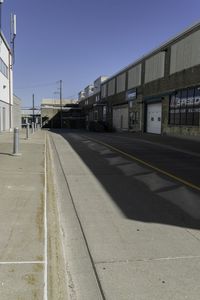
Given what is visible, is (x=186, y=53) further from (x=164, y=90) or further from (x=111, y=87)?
(x=111, y=87)

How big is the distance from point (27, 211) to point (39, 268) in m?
2.37

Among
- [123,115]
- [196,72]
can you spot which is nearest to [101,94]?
[123,115]

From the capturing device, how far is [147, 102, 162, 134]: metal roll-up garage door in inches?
1458

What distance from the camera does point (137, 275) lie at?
13.2 feet

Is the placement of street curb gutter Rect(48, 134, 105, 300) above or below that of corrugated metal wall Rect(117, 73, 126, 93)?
below

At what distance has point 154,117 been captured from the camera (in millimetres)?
38719

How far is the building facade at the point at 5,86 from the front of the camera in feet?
126

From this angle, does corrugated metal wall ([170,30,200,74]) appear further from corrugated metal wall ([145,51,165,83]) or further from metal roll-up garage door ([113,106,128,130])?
metal roll-up garage door ([113,106,128,130])

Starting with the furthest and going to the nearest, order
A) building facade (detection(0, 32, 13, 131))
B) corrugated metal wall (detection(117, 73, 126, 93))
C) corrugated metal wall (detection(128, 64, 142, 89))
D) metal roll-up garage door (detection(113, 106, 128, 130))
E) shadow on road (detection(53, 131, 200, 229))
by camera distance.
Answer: corrugated metal wall (detection(117, 73, 126, 93)), metal roll-up garage door (detection(113, 106, 128, 130)), corrugated metal wall (detection(128, 64, 142, 89)), building facade (detection(0, 32, 13, 131)), shadow on road (detection(53, 131, 200, 229))

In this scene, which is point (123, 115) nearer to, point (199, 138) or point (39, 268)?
point (199, 138)

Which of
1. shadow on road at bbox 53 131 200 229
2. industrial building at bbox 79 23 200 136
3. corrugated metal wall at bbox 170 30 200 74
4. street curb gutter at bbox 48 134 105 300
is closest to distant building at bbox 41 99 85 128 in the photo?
industrial building at bbox 79 23 200 136

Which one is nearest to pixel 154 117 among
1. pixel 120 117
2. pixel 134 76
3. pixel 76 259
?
pixel 134 76

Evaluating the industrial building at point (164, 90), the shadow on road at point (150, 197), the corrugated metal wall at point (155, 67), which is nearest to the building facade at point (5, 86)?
the industrial building at point (164, 90)

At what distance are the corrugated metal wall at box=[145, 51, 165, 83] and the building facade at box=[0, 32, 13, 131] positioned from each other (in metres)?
16.0
